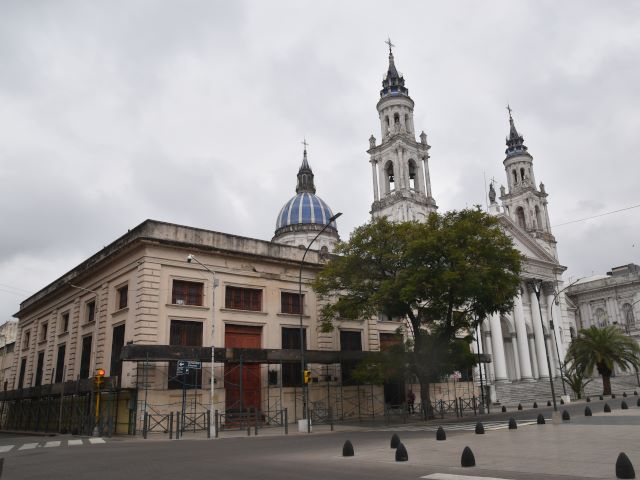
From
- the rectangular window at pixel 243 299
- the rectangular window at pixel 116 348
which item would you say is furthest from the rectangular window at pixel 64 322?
the rectangular window at pixel 243 299

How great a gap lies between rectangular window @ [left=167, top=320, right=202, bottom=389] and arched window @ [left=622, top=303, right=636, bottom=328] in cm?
8853

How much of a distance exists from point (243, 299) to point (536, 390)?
4017cm

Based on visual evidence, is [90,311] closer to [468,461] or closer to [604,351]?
[468,461]

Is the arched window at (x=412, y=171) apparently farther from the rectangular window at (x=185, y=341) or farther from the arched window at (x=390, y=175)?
the rectangular window at (x=185, y=341)

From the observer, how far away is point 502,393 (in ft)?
184

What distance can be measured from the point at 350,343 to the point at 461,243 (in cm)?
1260

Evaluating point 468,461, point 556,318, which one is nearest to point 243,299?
point 468,461

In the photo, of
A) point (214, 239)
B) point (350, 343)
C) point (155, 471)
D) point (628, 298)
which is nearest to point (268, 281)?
point (214, 239)

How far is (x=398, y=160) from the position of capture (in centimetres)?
7362

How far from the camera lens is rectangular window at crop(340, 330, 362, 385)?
121 feet

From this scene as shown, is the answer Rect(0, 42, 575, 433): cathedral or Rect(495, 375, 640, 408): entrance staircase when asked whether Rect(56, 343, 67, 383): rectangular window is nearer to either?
Rect(0, 42, 575, 433): cathedral

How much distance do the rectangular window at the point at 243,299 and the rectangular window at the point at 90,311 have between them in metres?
10.5

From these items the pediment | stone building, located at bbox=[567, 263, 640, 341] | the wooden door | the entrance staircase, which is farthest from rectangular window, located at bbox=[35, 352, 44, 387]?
stone building, located at bbox=[567, 263, 640, 341]

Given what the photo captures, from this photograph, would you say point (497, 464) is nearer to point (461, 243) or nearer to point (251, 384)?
point (461, 243)
